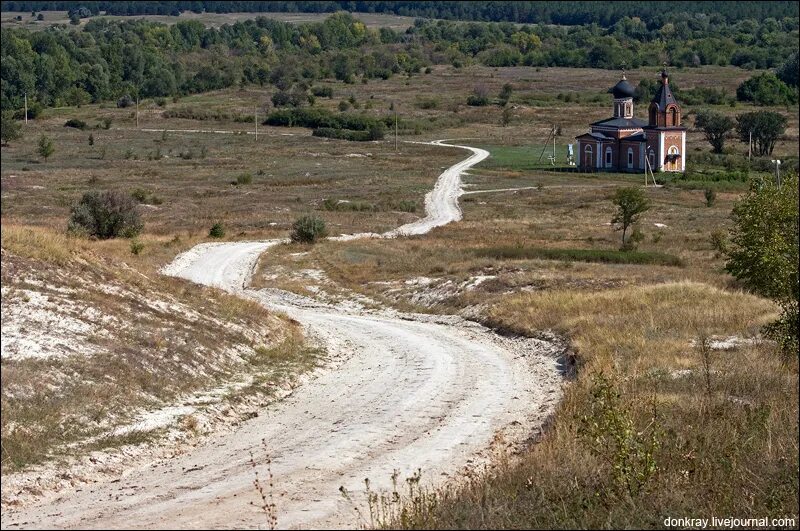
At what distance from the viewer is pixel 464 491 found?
1295cm

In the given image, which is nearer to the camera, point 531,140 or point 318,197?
point 318,197

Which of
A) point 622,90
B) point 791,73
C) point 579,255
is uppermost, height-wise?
point 791,73

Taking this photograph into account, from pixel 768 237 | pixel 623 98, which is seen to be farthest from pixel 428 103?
pixel 768 237

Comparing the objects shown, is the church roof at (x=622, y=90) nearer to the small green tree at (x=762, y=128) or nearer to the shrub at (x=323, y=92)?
the small green tree at (x=762, y=128)

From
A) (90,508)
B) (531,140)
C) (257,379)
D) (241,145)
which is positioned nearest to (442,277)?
(257,379)

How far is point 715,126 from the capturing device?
12194cm

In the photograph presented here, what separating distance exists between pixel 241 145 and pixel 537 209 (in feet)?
179

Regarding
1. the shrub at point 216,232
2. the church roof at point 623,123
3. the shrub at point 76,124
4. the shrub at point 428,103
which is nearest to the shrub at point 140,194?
the shrub at point 216,232

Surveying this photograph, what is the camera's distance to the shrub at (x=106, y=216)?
53469 millimetres

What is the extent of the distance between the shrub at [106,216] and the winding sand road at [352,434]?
24.6m

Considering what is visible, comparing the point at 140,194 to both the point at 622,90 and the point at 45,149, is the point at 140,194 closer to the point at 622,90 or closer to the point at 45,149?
the point at 45,149

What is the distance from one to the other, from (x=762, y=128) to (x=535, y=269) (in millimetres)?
79116

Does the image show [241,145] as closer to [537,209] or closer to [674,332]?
[537,209]

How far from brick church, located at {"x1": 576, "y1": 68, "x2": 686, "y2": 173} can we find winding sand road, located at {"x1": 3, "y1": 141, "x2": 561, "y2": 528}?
81.0 meters
